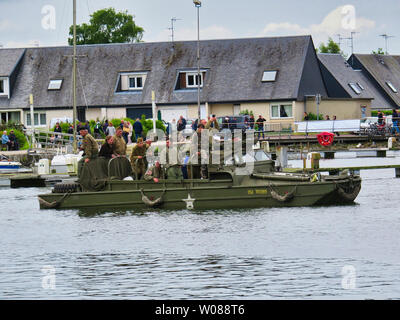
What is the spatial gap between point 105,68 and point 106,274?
167 ft

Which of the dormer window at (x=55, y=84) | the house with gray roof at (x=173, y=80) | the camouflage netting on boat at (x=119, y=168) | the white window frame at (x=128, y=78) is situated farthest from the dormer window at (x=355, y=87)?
the camouflage netting on boat at (x=119, y=168)

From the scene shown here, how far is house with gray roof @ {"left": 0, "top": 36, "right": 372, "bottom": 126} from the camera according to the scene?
66188 mm

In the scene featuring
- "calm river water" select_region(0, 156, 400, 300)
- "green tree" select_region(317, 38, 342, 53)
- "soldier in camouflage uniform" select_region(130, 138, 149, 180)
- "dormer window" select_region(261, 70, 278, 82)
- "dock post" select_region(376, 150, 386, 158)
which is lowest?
"calm river water" select_region(0, 156, 400, 300)

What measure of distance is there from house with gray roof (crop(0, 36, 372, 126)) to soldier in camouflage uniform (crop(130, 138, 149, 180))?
120ft

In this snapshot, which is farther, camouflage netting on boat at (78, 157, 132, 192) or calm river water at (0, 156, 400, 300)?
camouflage netting on boat at (78, 157, 132, 192)

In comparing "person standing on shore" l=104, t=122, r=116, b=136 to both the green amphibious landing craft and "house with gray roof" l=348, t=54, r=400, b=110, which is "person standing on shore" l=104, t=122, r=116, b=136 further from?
"house with gray roof" l=348, t=54, r=400, b=110

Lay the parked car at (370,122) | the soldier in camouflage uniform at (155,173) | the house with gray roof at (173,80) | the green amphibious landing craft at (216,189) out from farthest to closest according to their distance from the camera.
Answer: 1. the house with gray roof at (173,80)
2. the parked car at (370,122)
3. the soldier in camouflage uniform at (155,173)
4. the green amphibious landing craft at (216,189)

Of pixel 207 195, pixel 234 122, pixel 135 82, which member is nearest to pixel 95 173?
pixel 207 195

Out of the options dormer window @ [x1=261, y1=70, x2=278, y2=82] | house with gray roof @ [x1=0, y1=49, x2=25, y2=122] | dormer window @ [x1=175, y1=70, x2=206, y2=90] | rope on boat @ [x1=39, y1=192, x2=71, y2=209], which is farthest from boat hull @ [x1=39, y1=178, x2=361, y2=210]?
house with gray roof @ [x1=0, y1=49, x2=25, y2=122]

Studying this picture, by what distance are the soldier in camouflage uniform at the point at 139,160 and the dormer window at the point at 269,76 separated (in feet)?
124

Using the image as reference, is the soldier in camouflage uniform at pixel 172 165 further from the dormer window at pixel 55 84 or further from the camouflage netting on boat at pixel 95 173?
the dormer window at pixel 55 84

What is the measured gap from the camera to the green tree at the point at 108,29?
99.8 metres
